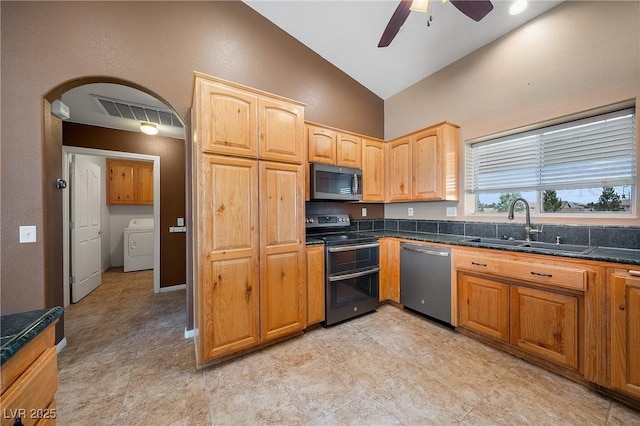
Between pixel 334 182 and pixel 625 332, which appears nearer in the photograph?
pixel 625 332

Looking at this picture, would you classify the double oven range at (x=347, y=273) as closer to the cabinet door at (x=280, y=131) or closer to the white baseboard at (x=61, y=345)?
the cabinet door at (x=280, y=131)

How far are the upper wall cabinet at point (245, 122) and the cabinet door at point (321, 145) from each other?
43 centimetres

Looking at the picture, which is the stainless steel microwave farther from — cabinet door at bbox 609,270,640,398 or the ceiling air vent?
cabinet door at bbox 609,270,640,398

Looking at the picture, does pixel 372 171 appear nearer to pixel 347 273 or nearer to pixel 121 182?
pixel 347 273

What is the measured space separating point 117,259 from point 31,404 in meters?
5.94

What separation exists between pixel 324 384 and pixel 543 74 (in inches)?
134

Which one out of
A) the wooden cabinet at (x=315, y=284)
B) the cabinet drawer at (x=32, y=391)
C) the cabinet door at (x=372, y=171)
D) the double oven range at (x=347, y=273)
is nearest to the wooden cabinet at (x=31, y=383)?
the cabinet drawer at (x=32, y=391)

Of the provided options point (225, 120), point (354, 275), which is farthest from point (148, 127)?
point (354, 275)

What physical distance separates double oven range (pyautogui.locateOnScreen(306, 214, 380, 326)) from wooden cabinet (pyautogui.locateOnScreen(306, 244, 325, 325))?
0.06 meters

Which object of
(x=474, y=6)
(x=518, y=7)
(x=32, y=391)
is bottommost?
(x=32, y=391)

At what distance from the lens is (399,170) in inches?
130

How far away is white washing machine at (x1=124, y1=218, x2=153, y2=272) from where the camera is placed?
4.83m

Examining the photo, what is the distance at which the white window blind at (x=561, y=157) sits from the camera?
1.96 m

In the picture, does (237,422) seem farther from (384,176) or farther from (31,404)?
(384,176)
